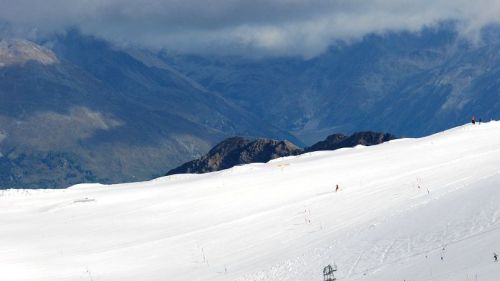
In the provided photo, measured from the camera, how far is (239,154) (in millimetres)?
189750

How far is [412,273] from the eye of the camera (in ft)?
70.1

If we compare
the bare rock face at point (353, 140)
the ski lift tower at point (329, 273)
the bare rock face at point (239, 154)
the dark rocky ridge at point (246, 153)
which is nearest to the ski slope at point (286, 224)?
the ski lift tower at point (329, 273)

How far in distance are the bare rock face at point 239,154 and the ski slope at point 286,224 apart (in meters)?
129

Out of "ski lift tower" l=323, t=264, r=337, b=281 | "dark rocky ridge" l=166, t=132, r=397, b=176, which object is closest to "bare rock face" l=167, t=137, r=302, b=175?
"dark rocky ridge" l=166, t=132, r=397, b=176

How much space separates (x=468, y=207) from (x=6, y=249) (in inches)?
620

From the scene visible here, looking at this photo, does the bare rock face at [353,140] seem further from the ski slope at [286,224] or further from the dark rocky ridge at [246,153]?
the ski slope at [286,224]

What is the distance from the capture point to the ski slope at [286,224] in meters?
24.9

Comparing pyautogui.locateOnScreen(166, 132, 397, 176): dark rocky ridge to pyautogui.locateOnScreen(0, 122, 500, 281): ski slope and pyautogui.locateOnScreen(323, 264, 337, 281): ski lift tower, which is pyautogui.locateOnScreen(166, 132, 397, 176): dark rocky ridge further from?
pyautogui.locateOnScreen(323, 264, 337, 281): ski lift tower

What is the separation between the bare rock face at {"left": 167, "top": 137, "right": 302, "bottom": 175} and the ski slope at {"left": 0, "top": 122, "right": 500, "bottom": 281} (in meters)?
129

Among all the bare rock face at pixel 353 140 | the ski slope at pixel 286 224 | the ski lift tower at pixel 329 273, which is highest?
the bare rock face at pixel 353 140

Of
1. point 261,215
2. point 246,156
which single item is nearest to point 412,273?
point 261,215

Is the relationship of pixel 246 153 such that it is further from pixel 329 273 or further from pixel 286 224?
pixel 329 273

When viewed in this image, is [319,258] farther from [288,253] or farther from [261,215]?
[261,215]

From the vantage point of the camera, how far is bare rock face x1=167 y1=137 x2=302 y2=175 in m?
181
